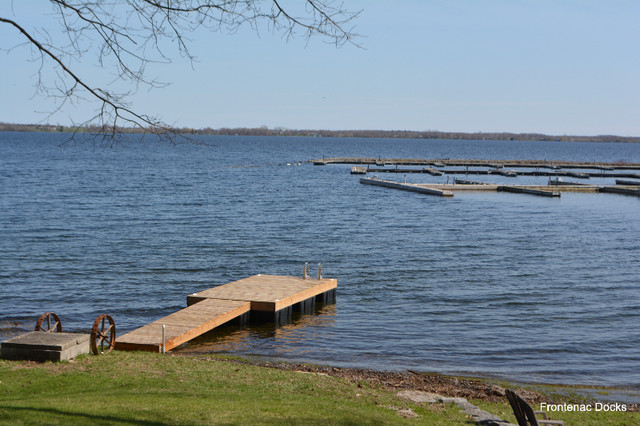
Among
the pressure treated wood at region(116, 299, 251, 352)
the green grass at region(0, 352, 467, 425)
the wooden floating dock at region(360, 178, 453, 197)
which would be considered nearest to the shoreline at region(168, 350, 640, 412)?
the pressure treated wood at region(116, 299, 251, 352)

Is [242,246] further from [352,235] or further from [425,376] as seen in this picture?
[425,376]

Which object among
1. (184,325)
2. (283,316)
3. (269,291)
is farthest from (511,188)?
(184,325)

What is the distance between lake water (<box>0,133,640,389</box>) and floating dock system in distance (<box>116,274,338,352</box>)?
0.66 meters

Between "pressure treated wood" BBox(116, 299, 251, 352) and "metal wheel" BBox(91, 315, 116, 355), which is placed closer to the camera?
"metal wheel" BBox(91, 315, 116, 355)

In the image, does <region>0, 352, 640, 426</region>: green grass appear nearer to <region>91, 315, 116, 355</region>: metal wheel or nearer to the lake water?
<region>91, 315, 116, 355</region>: metal wheel

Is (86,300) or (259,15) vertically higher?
(259,15)

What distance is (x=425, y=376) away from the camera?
1772 centimetres

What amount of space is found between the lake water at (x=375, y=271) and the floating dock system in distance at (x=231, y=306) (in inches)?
26.2

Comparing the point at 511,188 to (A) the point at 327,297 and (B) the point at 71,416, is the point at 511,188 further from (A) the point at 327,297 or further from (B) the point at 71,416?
(B) the point at 71,416

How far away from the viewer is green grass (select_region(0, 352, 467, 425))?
10.3 m

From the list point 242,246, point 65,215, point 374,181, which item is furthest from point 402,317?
point 374,181

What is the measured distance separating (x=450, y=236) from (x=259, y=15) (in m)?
38.9

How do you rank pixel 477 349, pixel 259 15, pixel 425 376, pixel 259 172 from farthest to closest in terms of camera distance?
pixel 259 172 < pixel 477 349 < pixel 425 376 < pixel 259 15

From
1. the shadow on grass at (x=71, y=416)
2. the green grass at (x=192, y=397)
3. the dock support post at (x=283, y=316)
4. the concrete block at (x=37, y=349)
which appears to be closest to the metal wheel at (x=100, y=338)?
the green grass at (x=192, y=397)
